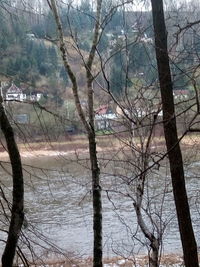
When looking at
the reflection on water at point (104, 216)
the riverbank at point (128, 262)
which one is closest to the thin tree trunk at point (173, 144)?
the reflection on water at point (104, 216)

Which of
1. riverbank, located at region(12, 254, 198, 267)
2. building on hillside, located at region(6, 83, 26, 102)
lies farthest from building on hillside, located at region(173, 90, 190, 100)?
riverbank, located at region(12, 254, 198, 267)

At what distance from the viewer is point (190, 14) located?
5445mm

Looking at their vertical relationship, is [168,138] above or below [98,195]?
above

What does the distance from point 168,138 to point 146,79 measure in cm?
225

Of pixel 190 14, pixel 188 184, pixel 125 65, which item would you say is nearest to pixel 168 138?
pixel 190 14

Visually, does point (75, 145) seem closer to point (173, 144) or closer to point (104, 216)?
point (173, 144)

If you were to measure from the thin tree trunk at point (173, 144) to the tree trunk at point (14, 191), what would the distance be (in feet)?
6.91

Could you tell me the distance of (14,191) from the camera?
12.8 ft

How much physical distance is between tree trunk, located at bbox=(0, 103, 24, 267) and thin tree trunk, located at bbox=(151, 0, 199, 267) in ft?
6.91

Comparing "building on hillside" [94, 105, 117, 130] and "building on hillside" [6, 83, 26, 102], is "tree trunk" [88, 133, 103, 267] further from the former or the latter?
"building on hillside" [6, 83, 26, 102]

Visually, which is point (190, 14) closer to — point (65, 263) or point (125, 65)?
point (125, 65)

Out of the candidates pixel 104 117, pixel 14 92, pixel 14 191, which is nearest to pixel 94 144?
pixel 104 117

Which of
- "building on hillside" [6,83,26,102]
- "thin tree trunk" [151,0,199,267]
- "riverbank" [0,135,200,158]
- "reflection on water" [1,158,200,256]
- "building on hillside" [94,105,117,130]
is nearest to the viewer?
"building on hillside" [6,83,26,102]

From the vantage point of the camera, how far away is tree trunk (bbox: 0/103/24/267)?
3.88 m
